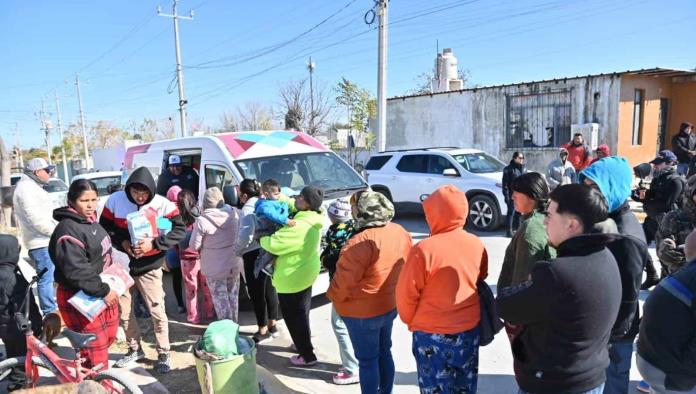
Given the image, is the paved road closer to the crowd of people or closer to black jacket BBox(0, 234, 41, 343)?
the crowd of people

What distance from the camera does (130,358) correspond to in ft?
13.4

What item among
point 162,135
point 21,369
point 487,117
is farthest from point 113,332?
point 162,135

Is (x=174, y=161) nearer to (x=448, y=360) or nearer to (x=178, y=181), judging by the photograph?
(x=178, y=181)

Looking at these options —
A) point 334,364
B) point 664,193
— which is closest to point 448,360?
point 334,364

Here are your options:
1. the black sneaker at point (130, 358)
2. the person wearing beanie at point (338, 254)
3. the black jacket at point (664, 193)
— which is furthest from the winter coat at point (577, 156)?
the black sneaker at point (130, 358)

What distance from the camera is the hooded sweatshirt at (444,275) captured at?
2508 mm

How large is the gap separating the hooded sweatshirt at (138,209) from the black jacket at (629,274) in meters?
3.35

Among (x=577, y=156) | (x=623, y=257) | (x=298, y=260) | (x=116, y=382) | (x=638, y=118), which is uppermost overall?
(x=638, y=118)

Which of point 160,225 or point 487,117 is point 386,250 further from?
point 487,117

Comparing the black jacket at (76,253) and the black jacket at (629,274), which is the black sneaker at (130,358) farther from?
the black jacket at (629,274)

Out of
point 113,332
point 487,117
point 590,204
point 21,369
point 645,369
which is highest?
point 487,117

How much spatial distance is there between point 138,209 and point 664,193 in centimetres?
555

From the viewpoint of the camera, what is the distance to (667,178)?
17.1 ft

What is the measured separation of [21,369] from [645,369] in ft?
13.1
